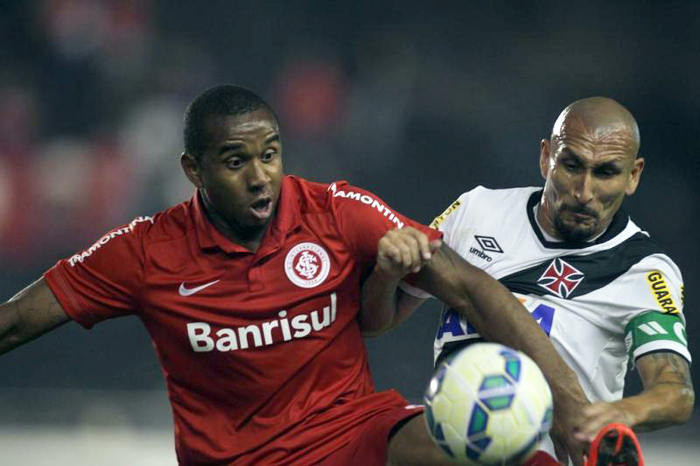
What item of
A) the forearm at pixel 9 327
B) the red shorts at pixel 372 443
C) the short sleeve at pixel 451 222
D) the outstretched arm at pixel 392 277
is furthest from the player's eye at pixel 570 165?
the forearm at pixel 9 327

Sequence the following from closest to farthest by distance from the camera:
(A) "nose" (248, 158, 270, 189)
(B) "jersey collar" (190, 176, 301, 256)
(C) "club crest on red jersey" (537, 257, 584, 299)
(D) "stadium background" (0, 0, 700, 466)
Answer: (A) "nose" (248, 158, 270, 189) → (B) "jersey collar" (190, 176, 301, 256) → (C) "club crest on red jersey" (537, 257, 584, 299) → (D) "stadium background" (0, 0, 700, 466)

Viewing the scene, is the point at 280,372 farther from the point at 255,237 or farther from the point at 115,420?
the point at 115,420

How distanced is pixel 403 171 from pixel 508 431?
4.42 m

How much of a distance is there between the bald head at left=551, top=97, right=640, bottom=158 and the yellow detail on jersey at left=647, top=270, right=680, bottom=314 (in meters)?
0.43

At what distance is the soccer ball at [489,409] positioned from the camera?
2705 mm

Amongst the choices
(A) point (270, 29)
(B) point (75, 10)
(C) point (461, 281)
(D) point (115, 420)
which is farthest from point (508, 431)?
(B) point (75, 10)

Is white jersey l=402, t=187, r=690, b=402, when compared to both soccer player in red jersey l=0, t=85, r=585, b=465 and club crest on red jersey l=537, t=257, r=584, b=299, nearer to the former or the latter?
club crest on red jersey l=537, t=257, r=584, b=299

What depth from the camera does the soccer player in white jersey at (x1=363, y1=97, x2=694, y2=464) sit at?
11.6 feet

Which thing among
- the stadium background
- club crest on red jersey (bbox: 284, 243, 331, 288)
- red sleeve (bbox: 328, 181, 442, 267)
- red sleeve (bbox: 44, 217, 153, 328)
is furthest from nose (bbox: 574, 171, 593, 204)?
the stadium background

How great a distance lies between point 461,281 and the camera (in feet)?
11.1

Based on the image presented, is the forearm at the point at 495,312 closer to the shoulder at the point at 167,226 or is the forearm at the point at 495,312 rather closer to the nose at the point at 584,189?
the nose at the point at 584,189

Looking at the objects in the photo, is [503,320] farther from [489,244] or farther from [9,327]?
[9,327]

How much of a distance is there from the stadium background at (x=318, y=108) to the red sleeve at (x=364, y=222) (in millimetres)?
3563

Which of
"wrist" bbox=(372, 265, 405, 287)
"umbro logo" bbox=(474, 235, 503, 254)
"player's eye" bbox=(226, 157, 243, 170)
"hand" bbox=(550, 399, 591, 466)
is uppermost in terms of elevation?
"player's eye" bbox=(226, 157, 243, 170)
